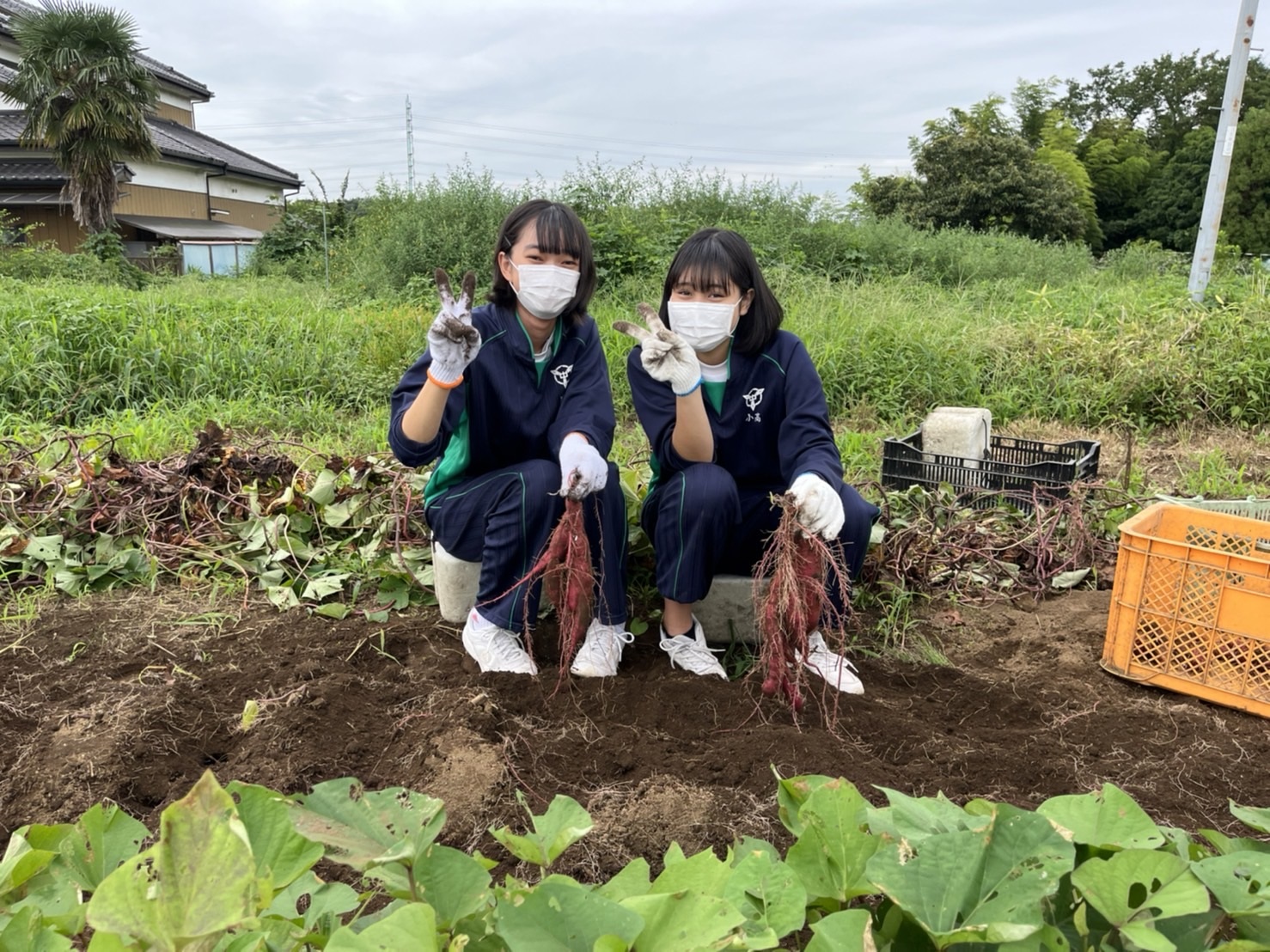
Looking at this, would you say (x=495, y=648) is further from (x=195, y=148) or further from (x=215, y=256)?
(x=195, y=148)

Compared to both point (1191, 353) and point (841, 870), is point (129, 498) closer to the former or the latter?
point (841, 870)

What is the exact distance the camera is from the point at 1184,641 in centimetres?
222

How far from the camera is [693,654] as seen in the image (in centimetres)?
234

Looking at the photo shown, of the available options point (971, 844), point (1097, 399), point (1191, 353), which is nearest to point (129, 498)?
point (971, 844)

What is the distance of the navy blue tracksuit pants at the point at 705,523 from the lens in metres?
2.26

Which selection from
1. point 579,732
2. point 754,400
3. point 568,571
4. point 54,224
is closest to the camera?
point 579,732

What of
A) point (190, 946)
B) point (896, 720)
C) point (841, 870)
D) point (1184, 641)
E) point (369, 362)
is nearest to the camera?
point (190, 946)

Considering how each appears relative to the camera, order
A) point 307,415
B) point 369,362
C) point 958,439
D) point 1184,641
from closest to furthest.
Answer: point 1184,641
point 958,439
point 307,415
point 369,362

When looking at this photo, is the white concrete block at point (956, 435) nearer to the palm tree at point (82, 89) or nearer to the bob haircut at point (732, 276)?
the bob haircut at point (732, 276)

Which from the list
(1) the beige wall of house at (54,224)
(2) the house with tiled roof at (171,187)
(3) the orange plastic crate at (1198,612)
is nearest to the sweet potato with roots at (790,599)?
(3) the orange plastic crate at (1198,612)

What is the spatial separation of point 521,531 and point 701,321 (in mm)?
688

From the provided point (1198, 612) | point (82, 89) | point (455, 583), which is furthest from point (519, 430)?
point (82, 89)

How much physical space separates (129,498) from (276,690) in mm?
1385

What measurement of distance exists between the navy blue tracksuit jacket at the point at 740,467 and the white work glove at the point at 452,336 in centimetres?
42
